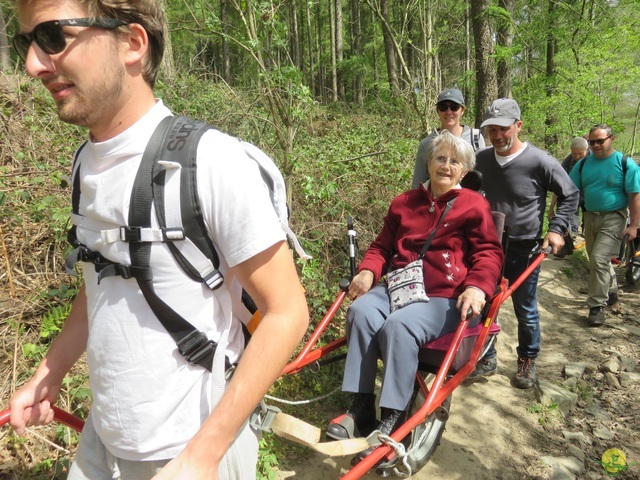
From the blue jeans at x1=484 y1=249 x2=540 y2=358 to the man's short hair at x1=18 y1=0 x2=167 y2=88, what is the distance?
13.5 ft

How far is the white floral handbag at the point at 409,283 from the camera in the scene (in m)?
3.36

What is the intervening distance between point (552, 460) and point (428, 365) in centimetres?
138

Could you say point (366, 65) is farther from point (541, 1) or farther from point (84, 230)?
point (84, 230)

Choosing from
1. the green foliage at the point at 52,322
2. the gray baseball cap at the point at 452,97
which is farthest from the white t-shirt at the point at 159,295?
the gray baseball cap at the point at 452,97

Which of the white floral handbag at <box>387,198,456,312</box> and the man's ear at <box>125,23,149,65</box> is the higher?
the man's ear at <box>125,23,149,65</box>

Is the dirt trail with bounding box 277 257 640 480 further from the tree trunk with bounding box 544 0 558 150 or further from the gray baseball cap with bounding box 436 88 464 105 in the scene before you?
the tree trunk with bounding box 544 0 558 150

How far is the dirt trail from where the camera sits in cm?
351

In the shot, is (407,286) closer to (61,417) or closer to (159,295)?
(61,417)

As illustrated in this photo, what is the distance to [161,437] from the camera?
4.09 feet

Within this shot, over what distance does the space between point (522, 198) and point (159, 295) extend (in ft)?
13.3

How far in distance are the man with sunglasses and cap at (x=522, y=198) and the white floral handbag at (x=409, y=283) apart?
1244mm

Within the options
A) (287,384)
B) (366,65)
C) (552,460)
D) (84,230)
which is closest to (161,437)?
(84,230)

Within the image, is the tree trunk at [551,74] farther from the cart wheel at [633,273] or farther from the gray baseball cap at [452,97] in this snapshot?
the gray baseball cap at [452,97]

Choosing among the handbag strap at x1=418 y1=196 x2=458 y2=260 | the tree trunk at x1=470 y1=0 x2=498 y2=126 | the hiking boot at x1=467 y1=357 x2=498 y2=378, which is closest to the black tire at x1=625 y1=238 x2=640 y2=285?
the tree trunk at x1=470 y1=0 x2=498 y2=126
